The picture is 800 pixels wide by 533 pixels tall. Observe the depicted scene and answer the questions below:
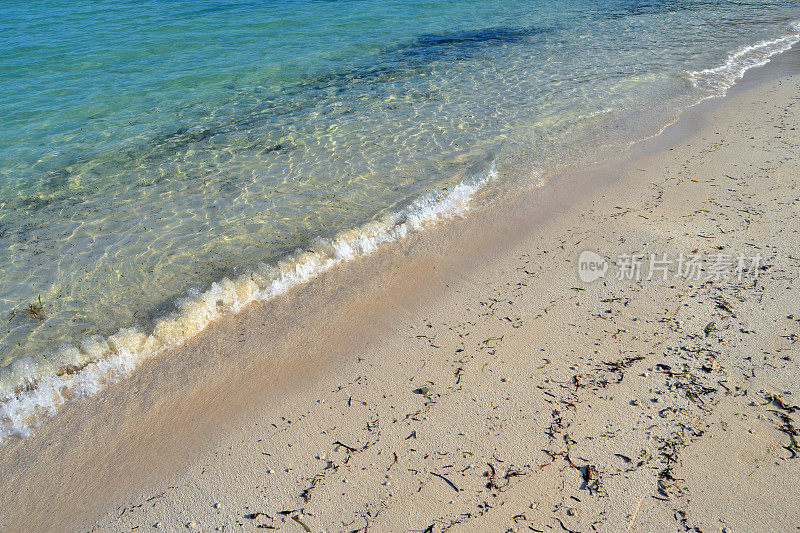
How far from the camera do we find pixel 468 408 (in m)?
4.53

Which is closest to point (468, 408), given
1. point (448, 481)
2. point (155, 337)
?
point (448, 481)

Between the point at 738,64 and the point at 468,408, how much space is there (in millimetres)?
13797

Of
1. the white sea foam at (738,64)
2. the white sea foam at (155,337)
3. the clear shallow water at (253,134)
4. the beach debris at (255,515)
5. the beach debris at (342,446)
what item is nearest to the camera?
the beach debris at (255,515)

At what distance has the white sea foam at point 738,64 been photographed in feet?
39.8

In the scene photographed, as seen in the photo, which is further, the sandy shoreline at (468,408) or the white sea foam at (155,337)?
the white sea foam at (155,337)

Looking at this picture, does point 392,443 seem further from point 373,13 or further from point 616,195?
point 373,13

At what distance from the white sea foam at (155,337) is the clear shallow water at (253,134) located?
0.02 m

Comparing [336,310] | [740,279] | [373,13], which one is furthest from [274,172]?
[373,13]

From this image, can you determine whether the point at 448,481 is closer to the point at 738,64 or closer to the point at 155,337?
the point at 155,337

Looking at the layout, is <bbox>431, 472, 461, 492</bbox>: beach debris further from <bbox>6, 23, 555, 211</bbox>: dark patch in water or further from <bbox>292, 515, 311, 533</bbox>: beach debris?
<bbox>6, 23, 555, 211</bbox>: dark patch in water

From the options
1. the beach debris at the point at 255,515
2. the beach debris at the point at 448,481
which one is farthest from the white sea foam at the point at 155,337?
the beach debris at the point at 448,481

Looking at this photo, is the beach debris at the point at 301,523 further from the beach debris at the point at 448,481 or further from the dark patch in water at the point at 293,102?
the dark patch in water at the point at 293,102

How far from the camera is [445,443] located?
4227mm

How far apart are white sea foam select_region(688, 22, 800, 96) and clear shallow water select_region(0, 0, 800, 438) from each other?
0.11 metres
